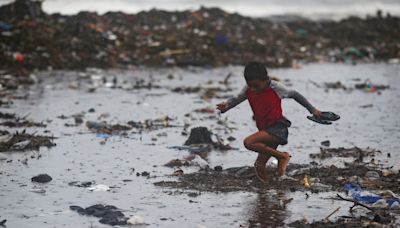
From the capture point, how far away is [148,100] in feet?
36.5

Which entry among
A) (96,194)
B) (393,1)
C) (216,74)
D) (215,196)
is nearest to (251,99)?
(215,196)

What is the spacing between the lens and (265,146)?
588 cm

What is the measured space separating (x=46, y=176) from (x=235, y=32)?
13.8 meters

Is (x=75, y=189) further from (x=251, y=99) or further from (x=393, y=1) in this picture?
A: (x=393, y=1)

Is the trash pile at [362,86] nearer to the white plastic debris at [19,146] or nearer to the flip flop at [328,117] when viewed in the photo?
the flip flop at [328,117]

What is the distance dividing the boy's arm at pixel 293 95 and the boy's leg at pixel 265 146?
360mm

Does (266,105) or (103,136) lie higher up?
(266,105)

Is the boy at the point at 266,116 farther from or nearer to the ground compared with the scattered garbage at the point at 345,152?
farther from the ground

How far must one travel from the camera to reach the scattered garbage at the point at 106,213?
15.1 feet

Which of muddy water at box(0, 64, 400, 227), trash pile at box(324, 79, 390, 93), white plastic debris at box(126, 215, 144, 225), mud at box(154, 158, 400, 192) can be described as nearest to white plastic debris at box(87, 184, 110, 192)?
muddy water at box(0, 64, 400, 227)

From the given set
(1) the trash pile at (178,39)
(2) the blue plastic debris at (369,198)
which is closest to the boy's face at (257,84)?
(2) the blue plastic debris at (369,198)

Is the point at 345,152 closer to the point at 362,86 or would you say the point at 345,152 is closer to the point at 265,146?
the point at 265,146

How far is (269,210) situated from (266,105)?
1.16 m

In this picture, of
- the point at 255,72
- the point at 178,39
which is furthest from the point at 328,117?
the point at 178,39
